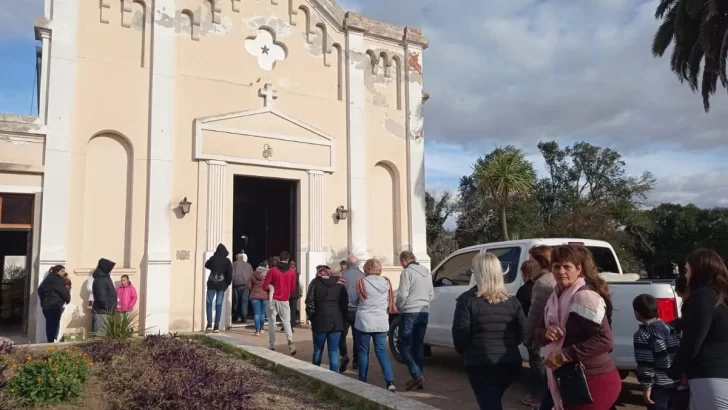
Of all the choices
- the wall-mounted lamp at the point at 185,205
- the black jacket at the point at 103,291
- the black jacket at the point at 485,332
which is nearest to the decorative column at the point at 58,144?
the black jacket at the point at 103,291

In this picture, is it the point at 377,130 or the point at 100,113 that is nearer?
the point at 100,113

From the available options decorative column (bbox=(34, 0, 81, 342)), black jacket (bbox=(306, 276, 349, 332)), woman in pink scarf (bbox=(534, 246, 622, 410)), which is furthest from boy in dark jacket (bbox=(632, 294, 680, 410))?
decorative column (bbox=(34, 0, 81, 342))

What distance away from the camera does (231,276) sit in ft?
40.4

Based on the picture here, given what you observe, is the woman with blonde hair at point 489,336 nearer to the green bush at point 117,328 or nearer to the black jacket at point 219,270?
the green bush at point 117,328

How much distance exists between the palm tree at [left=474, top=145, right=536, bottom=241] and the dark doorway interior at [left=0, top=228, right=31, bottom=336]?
1517 cm

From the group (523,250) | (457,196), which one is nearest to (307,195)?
(523,250)

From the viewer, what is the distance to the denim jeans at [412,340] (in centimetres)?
745

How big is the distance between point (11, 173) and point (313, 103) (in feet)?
22.8

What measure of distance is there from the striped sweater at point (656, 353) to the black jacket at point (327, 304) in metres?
3.79

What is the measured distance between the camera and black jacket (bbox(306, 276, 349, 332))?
7586 millimetres

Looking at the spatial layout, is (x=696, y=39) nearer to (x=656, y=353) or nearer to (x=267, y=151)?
(x=267, y=151)

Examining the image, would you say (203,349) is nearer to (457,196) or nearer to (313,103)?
(313,103)

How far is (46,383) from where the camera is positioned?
5.54m

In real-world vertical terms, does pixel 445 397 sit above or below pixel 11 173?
below
